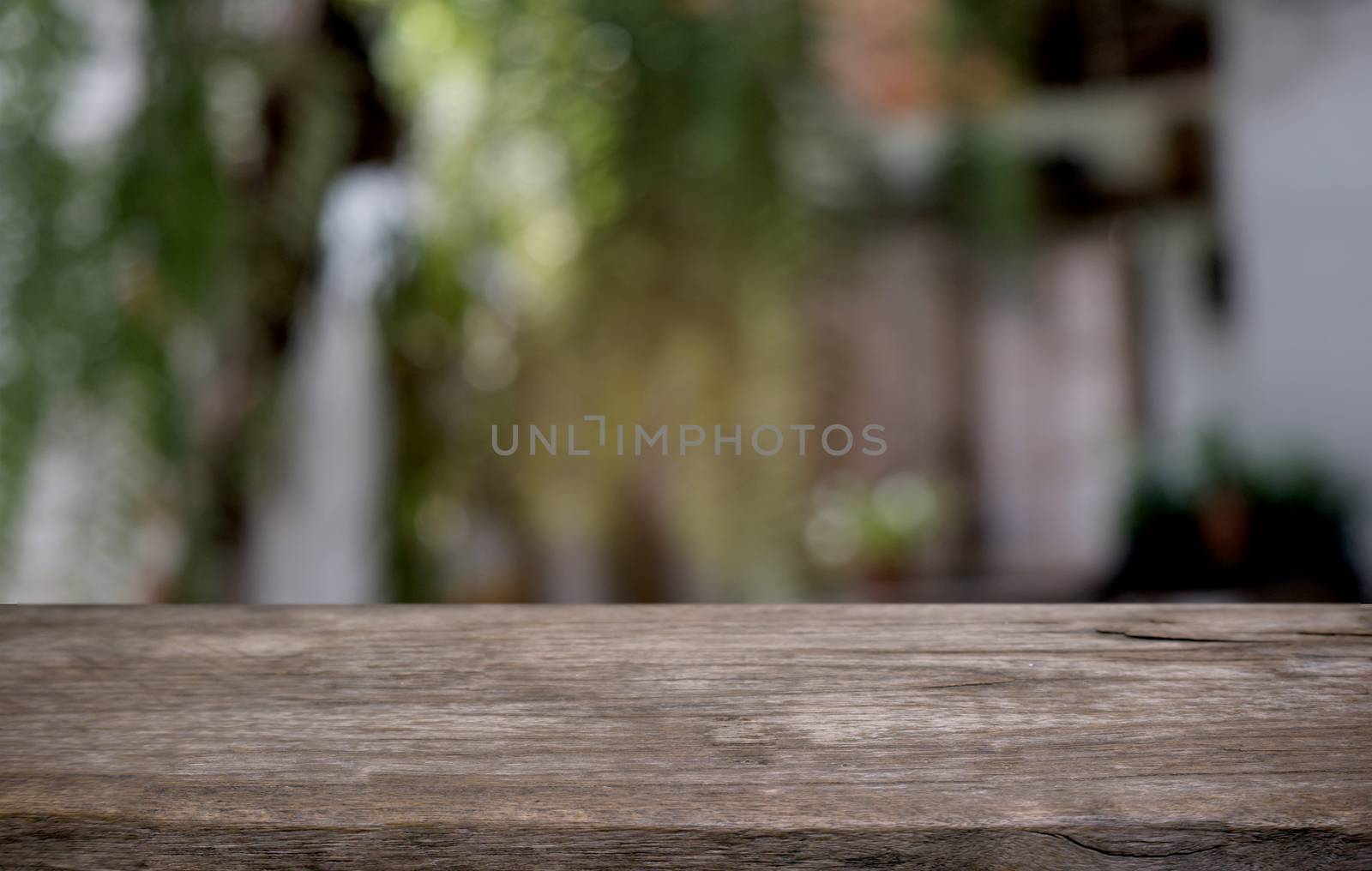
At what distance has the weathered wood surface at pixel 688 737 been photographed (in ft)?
0.66

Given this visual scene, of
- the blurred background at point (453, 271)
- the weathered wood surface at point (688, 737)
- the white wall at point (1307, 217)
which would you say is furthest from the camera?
the white wall at point (1307, 217)

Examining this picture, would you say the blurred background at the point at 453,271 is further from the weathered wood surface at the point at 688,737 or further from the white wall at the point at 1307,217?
the white wall at the point at 1307,217

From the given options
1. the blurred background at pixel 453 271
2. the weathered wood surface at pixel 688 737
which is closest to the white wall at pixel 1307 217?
the blurred background at pixel 453 271

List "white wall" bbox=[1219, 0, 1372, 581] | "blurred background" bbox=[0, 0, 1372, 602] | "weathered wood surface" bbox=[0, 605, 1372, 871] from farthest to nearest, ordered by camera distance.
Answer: "white wall" bbox=[1219, 0, 1372, 581]
"blurred background" bbox=[0, 0, 1372, 602]
"weathered wood surface" bbox=[0, 605, 1372, 871]

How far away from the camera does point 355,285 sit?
0.65 metres

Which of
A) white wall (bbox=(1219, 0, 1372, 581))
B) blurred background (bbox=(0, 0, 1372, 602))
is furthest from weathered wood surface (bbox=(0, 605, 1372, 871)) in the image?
white wall (bbox=(1219, 0, 1372, 581))

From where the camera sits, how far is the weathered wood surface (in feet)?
0.66

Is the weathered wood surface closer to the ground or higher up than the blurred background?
closer to the ground

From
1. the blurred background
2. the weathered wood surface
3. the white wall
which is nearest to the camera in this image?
the weathered wood surface

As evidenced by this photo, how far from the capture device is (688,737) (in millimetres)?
227

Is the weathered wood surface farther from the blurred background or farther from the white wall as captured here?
the white wall

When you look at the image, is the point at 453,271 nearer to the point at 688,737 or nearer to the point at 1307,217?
the point at 688,737

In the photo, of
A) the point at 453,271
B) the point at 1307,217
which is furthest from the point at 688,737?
the point at 1307,217

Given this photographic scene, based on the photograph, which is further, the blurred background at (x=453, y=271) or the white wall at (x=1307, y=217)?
the white wall at (x=1307, y=217)
